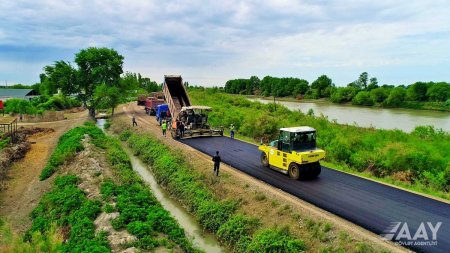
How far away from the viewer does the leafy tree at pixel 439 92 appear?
8700cm

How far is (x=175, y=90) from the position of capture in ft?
117

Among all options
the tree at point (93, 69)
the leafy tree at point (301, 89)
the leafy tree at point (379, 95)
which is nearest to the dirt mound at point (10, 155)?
the tree at point (93, 69)

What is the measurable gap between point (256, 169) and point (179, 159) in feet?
19.7

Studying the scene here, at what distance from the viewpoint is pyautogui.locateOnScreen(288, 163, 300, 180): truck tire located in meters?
16.8

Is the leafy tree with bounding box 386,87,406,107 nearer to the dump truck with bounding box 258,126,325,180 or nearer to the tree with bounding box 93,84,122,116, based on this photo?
the tree with bounding box 93,84,122,116

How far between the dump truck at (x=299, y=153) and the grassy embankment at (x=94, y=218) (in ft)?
22.1

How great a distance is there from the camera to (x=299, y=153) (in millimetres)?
16281

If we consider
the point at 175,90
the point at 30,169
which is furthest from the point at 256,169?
the point at 175,90

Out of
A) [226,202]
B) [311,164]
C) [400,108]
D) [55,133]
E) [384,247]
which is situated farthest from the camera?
[400,108]

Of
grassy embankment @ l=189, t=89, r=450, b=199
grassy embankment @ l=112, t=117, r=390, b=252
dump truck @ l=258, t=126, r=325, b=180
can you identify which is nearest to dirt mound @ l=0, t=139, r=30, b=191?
grassy embankment @ l=112, t=117, r=390, b=252

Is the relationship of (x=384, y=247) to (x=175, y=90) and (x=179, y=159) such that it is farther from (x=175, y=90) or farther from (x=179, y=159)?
(x=175, y=90)

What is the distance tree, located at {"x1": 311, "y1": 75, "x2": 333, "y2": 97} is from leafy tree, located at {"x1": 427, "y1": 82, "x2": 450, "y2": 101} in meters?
36.6

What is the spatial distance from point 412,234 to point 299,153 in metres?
6.24

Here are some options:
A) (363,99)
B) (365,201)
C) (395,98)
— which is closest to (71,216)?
(365,201)
